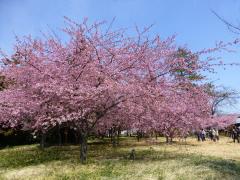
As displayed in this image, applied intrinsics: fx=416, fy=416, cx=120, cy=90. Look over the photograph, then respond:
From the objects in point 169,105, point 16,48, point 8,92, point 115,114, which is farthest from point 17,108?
point 169,105

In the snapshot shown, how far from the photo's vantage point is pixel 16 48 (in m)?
24.0

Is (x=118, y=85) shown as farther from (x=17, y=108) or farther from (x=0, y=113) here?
(x=0, y=113)

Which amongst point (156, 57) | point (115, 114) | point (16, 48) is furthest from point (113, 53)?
point (16, 48)

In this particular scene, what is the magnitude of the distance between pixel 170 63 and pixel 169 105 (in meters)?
3.27

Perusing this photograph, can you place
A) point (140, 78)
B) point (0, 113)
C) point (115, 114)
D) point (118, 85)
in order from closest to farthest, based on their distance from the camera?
point (118, 85) → point (140, 78) → point (115, 114) → point (0, 113)

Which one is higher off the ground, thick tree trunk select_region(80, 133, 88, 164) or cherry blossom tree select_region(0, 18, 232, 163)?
cherry blossom tree select_region(0, 18, 232, 163)

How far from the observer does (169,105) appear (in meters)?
25.2

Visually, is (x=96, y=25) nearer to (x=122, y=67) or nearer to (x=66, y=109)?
(x=122, y=67)

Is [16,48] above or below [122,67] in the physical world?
above

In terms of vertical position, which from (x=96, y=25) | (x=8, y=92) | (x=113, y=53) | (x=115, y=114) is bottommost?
(x=115, y=114)

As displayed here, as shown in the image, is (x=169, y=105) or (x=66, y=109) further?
(x=169, y=105)

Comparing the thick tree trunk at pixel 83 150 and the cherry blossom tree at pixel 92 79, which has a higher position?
the cherry blossom tree at pixel 92 79

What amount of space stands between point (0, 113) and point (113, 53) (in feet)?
31.7

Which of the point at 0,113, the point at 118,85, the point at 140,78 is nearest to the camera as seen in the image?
the point at 118,85
